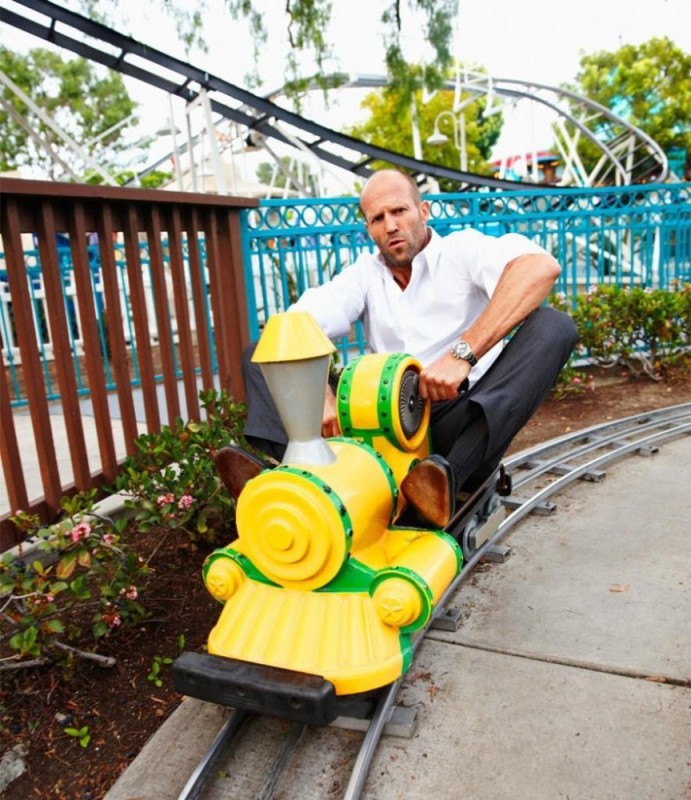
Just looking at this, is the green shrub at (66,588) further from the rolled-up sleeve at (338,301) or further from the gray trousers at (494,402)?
the rolled-up sleeve at (338,301)

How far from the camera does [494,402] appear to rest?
214cm

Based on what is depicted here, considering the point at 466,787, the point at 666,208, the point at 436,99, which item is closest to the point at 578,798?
the point at 466,787

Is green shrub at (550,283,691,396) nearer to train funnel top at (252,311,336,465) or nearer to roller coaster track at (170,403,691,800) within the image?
roller coaster track at (170,403,691,800)

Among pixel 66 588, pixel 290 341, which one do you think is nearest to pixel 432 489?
pixel 290 341

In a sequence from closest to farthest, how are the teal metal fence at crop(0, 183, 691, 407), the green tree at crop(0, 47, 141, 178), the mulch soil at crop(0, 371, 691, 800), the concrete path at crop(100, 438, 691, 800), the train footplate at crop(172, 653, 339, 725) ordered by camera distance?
the train footplate at crop(172, 653, 339, 725), the concrete path at crop(100, 438, 691, 800), the mulch soil at crop(0, 371, 691, 800), the teal metal fence at crop(0, 183, 691, 407), the green tree at crop(0, 47, 141, 178)

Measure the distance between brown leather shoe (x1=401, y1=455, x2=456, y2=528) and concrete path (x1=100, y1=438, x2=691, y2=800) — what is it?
52 centimetres

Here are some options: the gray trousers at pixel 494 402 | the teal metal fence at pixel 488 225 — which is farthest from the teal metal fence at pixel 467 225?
the gray trousers at pixel 494 402

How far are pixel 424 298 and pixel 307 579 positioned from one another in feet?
4.34

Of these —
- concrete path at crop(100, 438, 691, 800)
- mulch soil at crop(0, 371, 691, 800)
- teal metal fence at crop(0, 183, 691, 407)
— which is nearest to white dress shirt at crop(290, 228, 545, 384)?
concrete path at crop(100, 438, 691, 800)

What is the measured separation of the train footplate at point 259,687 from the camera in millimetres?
1541

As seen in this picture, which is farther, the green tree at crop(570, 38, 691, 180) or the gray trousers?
the green tree at crop(570, 38, 691, 180)

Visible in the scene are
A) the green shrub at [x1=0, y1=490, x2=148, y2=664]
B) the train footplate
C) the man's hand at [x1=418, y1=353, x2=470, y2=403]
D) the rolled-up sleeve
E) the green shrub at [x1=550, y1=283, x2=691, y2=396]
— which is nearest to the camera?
the train footplate

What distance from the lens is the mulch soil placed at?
6.00ft

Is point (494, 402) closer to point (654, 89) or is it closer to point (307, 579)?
point (307, 579)
